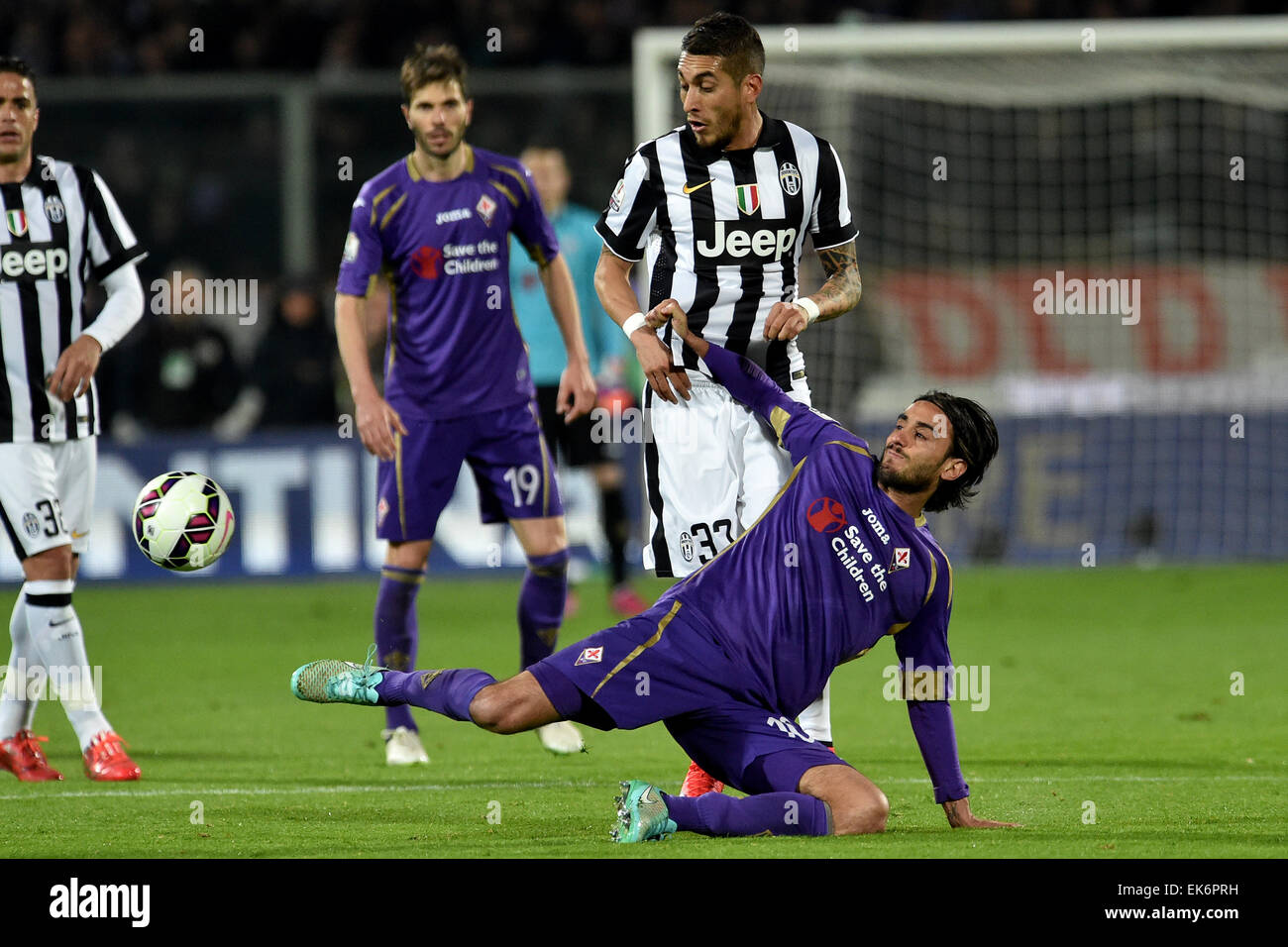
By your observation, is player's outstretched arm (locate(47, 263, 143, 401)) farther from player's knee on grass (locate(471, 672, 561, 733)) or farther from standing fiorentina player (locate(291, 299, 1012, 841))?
player's knee on grass (locate(471, 672, 561, 733))

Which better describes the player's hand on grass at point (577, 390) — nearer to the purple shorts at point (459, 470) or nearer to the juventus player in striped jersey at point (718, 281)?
the purple shorts at point (459, 470)

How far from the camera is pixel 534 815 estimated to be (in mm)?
5664

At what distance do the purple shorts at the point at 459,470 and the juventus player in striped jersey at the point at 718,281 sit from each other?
4.16 ft

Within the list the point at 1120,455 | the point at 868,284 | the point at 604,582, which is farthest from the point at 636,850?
the point at 868,284

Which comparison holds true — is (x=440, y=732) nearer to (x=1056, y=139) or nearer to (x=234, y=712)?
(x=234, y=712)

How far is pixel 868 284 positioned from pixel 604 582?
3.48 metres

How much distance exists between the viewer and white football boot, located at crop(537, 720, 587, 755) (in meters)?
7.20

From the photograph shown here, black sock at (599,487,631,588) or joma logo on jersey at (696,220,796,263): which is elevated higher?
joma logo on jersey at (696,220,796,263)

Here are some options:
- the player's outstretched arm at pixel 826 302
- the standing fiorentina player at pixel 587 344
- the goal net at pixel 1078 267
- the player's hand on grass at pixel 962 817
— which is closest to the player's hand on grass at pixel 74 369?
the player's outstretched arm at pixel 826 302

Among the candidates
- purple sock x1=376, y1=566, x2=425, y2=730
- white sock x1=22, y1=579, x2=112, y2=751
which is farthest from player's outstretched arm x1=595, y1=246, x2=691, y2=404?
white sock x1=22, y1=579, x2=112, y2=751

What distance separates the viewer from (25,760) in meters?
6.67

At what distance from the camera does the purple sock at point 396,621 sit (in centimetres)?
713

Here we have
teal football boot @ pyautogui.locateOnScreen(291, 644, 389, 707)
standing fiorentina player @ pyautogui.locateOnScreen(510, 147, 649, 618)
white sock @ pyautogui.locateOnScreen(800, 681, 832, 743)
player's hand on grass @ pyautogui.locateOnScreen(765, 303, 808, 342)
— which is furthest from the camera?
standing fiorentina player @ pyautogui.locateOnScreen(510, 147, 649, 618)

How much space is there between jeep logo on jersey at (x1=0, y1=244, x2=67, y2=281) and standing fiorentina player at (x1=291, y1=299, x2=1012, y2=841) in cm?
228
